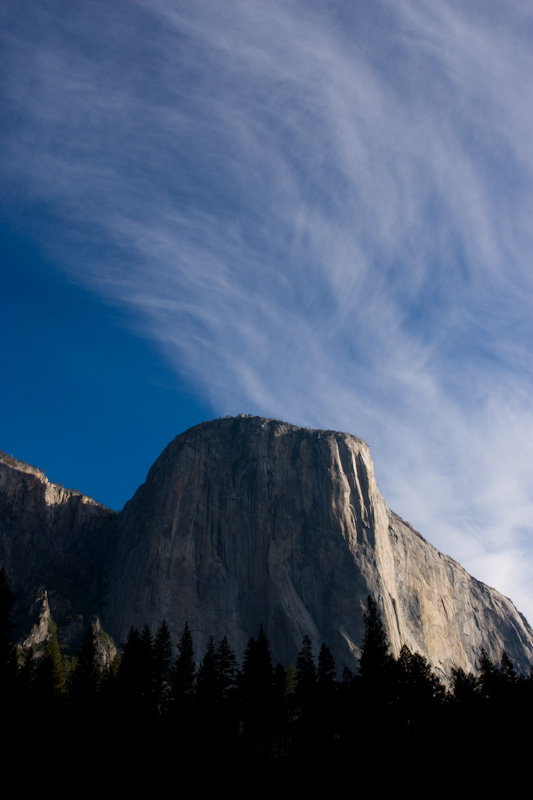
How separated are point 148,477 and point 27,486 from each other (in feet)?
74.1

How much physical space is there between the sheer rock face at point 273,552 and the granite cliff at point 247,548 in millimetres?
218

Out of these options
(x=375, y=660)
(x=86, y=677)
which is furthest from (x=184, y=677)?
(x=375, y=660)

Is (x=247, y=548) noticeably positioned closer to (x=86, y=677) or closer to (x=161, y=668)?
(x=161, y=668)

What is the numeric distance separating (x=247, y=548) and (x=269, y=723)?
213 feet

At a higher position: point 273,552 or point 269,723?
point 273,552

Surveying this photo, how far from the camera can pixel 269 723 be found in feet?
180

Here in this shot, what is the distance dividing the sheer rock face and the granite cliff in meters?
0.22

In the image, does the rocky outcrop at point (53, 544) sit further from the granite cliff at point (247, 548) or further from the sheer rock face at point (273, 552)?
the sheer rock face at point (273, 552)

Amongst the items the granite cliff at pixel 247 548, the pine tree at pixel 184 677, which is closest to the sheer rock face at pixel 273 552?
the granite cliff at pixel 247 548

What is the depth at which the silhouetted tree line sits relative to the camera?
4516 cm

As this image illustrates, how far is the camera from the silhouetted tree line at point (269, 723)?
4516cm

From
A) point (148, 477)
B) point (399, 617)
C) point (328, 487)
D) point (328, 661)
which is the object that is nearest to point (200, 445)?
point (148, 477)

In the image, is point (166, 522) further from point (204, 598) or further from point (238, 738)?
point (238, 738)

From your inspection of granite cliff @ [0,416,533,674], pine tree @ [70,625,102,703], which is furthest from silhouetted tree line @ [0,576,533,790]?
granite cliff @ [0,416,533,674]
